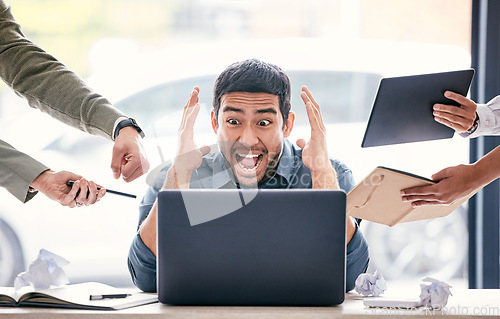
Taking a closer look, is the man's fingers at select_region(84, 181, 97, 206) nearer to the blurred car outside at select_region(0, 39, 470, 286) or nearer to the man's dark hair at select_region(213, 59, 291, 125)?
the man's dark hair at select_region(213, 59, 291, 125)

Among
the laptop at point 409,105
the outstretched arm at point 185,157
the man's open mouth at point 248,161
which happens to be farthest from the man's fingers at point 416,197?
the man's open mouth at point 248,161

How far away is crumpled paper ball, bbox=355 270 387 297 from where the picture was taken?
4.25 ft

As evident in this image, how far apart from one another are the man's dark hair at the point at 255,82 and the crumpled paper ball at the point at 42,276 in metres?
0.80

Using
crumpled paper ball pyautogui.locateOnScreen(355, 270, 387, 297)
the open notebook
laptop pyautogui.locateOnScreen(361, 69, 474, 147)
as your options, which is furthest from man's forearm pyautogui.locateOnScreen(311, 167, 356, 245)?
the open notebook

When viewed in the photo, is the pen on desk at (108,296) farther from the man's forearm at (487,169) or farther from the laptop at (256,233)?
the man's forearm at (487,169)

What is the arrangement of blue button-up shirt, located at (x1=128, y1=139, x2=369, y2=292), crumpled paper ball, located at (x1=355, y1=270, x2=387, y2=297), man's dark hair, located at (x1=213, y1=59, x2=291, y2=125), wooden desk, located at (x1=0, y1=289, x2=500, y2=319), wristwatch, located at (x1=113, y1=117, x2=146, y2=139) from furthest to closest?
man's dark hair, located at (x1=213, y1=59, x2=291, y2=125) → blue button-up shirt, located at (x1=128, y1=139, x2=369, y2=292) → wristwatch, located at (x1=113, y1=117, x2=146, y2=139) → crumpled paper ball, located at (x1=355, y1=270, x2=387, y2=297) → wooden desk, located at (x1=0, y1=289, x2=500, y2=319)

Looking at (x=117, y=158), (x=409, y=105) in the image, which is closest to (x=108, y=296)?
(x=117, y=158)

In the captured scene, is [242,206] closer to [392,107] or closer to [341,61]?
[392,107]

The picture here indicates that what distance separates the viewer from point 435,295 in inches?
45.0

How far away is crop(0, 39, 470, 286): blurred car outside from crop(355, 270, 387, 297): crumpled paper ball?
187 cm

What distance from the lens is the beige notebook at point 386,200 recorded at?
1.20 meters

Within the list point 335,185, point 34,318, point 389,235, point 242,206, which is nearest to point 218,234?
point 242,206

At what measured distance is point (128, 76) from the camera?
317cm

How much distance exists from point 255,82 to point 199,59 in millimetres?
1420
